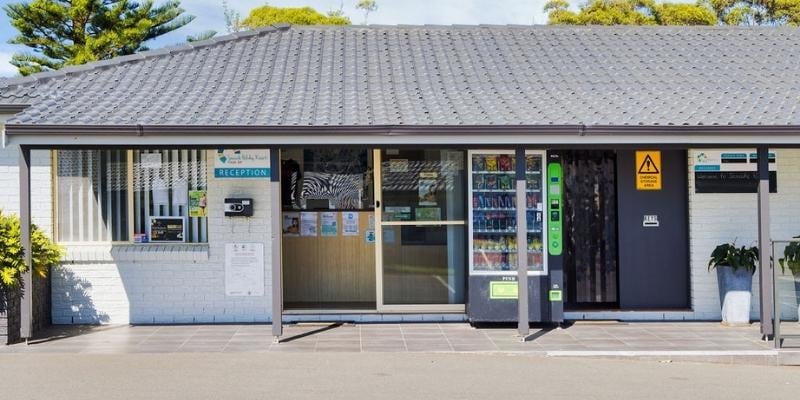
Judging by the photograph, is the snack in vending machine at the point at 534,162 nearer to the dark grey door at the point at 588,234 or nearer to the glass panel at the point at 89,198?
the dark grey door at the point at 588,234

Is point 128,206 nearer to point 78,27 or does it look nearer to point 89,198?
point 89,198

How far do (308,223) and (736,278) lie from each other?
5675mm

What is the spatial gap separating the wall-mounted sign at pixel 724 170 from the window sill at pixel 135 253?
21.7 feet

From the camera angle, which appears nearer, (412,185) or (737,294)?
(737,294)

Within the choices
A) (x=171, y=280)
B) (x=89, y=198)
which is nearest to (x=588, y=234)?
(x=171, y=280)

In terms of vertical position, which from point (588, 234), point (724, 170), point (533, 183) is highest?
point (724, 170)

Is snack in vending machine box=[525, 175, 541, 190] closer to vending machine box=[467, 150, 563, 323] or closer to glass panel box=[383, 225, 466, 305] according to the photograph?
vending machine box=[467, 150, 563, 323]

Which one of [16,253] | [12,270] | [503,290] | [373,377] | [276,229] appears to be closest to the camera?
[373,377]

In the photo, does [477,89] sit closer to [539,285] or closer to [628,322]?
[539,285]

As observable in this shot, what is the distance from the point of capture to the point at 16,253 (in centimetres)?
921

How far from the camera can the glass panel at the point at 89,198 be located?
11.1 m

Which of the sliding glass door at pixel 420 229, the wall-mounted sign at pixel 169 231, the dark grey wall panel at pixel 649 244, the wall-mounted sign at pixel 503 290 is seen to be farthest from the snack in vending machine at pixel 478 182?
the wall-mounted sign at pixel 169 231

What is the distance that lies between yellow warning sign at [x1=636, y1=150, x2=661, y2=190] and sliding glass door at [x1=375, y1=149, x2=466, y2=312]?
2386mm

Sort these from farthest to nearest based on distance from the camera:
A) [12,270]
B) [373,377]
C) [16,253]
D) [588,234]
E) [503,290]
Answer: [588,234] → [503,290] → [16,253] → [12,270] → [373,377]
